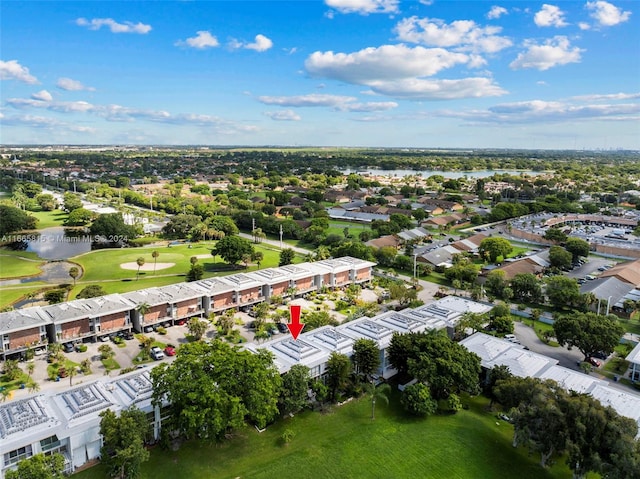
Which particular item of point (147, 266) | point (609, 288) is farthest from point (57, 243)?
point (609, 288)

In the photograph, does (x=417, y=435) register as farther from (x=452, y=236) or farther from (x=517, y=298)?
(x=452, y=236)

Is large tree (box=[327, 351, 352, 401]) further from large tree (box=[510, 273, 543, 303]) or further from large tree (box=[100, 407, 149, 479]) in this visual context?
large tree (box=[510, 273, 543, 303])

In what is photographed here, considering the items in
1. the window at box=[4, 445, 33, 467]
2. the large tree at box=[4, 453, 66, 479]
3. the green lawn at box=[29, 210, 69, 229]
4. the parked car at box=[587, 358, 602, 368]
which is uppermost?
the green lawn at box=[29, 210, 69, 229]

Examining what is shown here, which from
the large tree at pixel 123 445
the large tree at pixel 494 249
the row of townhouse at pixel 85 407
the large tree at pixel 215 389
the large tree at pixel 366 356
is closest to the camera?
the large tree at pixel 123 445

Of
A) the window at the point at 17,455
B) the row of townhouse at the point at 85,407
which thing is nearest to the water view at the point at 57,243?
the row of townhouse at the point at 85,407

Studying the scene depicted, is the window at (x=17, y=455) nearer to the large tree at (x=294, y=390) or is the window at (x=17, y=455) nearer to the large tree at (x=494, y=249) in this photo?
the large tree at (x=294, y=390)

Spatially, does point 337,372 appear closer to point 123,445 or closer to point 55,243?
point 123,445

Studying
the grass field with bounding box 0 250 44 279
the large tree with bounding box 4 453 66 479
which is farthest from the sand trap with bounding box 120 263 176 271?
the large tree with bounding box 4 453 66 479
